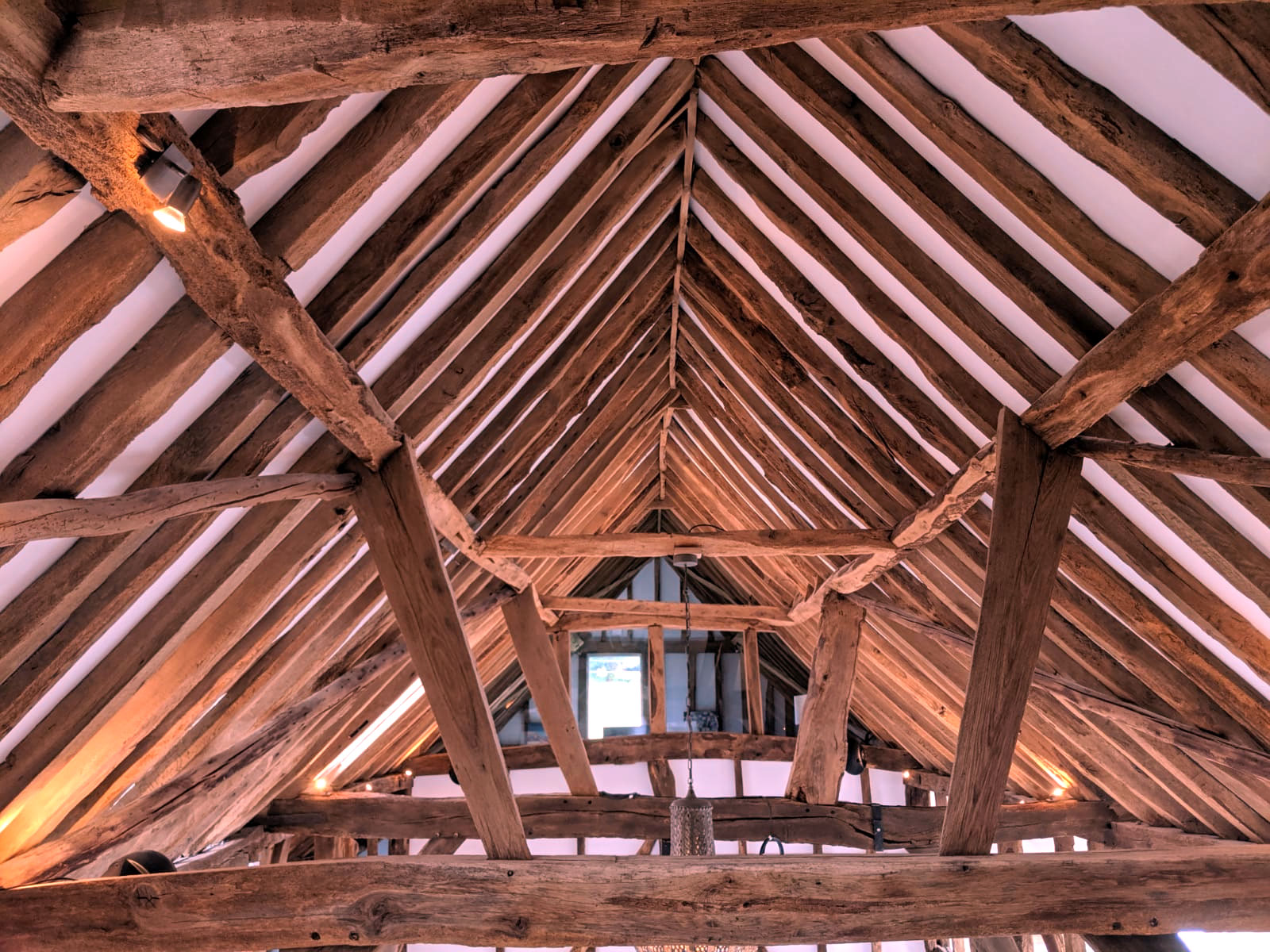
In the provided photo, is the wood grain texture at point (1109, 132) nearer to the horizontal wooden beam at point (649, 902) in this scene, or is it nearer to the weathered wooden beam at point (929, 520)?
the weathered wooden beam at point (929, 520)

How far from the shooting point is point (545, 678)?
5234mm

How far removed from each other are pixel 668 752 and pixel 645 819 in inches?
66.4

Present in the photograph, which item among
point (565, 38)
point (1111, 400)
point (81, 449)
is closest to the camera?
point (565, 38)

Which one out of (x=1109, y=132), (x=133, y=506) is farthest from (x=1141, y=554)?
(x=133, y=506)

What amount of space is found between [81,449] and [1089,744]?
5405mm

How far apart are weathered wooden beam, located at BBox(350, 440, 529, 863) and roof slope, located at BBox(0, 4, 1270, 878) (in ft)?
0.91

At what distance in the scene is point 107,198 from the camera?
157 centimetres

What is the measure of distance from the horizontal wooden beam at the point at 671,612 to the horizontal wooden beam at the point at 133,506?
15.7 feet

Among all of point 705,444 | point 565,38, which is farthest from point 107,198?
point 705,444

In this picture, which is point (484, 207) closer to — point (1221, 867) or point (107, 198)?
point (107, 198)

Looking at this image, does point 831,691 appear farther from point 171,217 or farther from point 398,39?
→ point 398,39

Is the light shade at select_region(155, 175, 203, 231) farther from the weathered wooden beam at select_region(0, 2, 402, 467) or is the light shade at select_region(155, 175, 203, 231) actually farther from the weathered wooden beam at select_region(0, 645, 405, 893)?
the weathered wooden beam at select_region(0, 645, 405, 893)

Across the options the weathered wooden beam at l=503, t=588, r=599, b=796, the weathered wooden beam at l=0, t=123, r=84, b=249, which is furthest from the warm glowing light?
the weathered wooden beam at l=503, t=588, r=599, b=796

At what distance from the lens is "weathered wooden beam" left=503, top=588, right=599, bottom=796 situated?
5.23m
